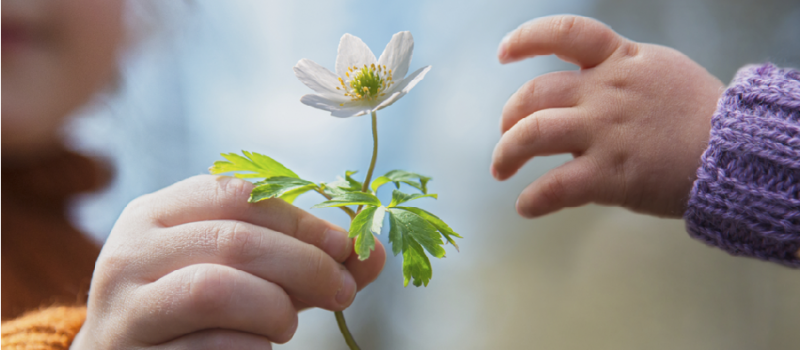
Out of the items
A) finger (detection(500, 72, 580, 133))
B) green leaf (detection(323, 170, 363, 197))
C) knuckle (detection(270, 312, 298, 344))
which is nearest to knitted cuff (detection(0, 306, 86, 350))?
knuckle (detection(270, 312, 298, 344))

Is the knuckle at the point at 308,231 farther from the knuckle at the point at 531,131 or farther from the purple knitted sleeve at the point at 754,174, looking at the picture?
the purple knitted sleeve at the point at 754,174

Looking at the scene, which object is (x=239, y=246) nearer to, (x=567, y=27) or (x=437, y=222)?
(x=437, y=222)

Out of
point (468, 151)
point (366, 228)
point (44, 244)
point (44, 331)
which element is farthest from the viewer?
point (468, 151)

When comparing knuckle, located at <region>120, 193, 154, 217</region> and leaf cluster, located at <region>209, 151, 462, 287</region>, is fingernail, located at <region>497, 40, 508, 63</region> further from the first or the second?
knuckle, located at <region>120, 193, 154, 217</region>

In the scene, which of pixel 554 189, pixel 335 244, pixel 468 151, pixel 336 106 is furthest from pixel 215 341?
pixel 468 151

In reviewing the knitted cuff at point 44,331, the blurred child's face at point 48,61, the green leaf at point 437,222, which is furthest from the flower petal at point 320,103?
the blurred child's face at point 48,61
